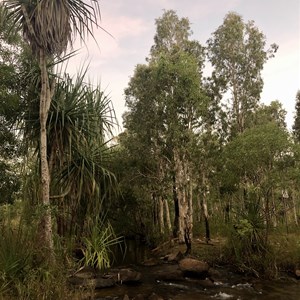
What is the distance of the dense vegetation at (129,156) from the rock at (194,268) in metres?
1.47

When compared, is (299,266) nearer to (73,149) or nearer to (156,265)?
(156,265)

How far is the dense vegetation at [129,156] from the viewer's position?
900 cm

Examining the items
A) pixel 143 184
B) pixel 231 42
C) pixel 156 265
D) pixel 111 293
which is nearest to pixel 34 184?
pixel 111 293

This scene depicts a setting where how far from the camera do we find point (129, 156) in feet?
68.3

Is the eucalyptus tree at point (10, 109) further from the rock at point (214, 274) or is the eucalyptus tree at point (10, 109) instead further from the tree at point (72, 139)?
the rock at point (214, 274)

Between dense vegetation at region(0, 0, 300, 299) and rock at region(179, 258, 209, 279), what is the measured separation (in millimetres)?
1475

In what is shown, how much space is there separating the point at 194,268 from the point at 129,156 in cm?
958

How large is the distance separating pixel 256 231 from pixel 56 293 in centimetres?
806

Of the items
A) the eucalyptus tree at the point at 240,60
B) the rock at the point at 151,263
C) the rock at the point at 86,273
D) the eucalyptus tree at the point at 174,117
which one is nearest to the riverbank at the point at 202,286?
the rock at the point at 151,263

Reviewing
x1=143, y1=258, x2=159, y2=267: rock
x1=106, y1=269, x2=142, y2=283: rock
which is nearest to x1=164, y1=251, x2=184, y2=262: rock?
x1=143, y1=258, x2=159, y2=267: rock

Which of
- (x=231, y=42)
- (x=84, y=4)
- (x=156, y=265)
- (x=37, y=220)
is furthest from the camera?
(x=231, y=42)

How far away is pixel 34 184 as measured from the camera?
10391 millimetres

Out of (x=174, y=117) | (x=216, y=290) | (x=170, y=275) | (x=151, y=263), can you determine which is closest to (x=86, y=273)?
(x=170, y=275)

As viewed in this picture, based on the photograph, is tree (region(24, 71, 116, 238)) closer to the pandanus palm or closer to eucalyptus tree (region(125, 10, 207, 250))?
the pandanus palm
